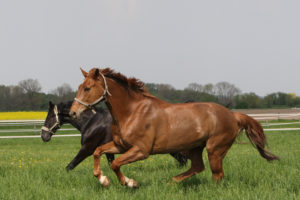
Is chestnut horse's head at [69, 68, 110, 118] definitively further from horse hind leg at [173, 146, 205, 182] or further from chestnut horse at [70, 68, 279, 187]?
horse hind leg at [173, 146, 205, 182]

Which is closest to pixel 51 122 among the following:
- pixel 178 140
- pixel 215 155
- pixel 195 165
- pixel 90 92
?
pixel 90 92

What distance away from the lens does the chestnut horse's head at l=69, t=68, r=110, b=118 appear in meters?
4.31

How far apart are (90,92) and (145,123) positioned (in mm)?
895

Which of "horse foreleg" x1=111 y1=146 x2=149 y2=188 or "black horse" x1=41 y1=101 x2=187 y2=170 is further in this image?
"black horse" x1=41 y1=101 x2=187 y2=170

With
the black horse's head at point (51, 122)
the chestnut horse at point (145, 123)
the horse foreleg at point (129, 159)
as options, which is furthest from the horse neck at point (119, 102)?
the black horse's head at point (51, 122)

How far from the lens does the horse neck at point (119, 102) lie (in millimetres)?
4590

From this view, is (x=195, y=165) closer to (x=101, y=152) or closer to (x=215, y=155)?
(x=215, y=155)

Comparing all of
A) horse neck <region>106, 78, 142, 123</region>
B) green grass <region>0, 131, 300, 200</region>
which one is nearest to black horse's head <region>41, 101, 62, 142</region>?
green grass <region>0, 131, 300, 200</region>

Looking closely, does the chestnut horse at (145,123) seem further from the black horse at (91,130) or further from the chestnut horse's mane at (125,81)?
the black horse at (91,130)

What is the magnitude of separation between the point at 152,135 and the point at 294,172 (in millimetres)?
2562

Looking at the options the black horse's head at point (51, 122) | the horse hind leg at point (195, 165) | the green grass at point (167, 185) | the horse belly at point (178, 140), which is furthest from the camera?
the black horse's head at point (51, 122)

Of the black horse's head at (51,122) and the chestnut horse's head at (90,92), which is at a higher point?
the chestnut horse's head at (90,92)

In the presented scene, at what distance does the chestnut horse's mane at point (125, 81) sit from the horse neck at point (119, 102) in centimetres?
10

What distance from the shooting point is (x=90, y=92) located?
4.38 meters
